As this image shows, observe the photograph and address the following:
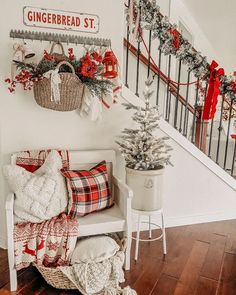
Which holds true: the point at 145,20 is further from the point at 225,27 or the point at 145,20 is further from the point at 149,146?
the point at 225,27

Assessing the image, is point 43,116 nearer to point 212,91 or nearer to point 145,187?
point 145,187

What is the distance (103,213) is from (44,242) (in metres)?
0.49

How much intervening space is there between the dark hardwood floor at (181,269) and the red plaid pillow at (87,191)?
53 centimetres

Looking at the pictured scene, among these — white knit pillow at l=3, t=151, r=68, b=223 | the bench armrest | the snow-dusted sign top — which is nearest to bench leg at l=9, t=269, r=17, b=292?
white knit pillow at l=3, t=151, r=68, b=223

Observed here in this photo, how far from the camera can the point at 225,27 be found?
5758 millimetres

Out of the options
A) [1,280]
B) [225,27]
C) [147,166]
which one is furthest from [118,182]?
[225,27]

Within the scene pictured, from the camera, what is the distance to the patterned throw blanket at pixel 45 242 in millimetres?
1833

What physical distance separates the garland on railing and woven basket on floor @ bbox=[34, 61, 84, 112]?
2.46ft

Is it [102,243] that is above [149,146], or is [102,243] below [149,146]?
below

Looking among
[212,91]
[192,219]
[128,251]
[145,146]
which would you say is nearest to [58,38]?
[145,146]

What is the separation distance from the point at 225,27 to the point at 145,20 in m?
4.01

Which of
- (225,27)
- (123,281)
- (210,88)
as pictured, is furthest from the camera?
(225,27)

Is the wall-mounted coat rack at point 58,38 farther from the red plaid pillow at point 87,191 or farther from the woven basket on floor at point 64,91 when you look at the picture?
the red plaid pillow at point 87,191

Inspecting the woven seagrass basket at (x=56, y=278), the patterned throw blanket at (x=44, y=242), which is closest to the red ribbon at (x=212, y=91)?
the patterned throw blanket at (x=44, y=242)
